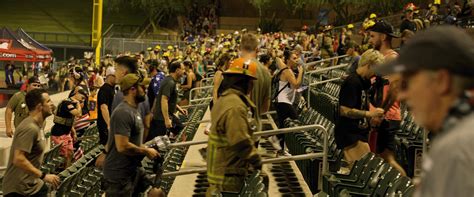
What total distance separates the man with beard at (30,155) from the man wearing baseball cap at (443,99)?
4.63m

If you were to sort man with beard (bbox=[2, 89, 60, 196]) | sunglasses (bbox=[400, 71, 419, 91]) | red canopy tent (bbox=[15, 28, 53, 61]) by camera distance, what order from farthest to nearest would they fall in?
red canopy tent (bbox=[15, 28, 53, 61]), man with beard (bbox=[2, 89, 60, 196]), sunglasses (bbox=[400, 71, 419, 91])

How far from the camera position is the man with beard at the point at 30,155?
637 cm

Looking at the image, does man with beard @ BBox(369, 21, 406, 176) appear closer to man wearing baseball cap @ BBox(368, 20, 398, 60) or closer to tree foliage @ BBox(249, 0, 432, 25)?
man wearing baseball cap @ BBox(368, 20, 398, 60)

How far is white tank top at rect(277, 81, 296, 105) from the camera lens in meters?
10.9

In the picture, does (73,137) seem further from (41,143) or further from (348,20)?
(348,20)

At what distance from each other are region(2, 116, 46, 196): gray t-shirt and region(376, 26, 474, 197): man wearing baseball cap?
4649 mm

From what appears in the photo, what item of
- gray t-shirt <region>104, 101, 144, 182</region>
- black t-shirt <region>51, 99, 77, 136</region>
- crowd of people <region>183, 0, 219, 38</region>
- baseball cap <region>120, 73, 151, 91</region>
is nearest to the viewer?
gray t-shirt <region>104, 101, 144, 182</region>

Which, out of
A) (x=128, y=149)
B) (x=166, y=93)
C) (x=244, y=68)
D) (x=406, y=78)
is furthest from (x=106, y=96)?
(x=406, y=78)

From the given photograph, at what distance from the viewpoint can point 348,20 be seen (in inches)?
1869

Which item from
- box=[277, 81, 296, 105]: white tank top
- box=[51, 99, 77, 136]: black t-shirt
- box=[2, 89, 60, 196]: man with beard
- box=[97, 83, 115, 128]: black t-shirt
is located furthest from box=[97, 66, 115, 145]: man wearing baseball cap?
box=[2, 89, 60, 196]: man with beard

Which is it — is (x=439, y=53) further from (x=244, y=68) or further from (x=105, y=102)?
(x=105, y=102)

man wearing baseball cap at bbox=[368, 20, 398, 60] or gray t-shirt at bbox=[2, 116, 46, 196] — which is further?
man wearing baseball cap at bbox=[368, 20, 398, 60]

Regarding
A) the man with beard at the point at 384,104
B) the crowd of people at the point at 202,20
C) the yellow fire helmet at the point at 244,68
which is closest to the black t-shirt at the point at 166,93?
the man with beard at the point at 384,104

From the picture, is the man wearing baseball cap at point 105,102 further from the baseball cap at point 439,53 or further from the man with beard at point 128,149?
the baseball cap at point 439,53
